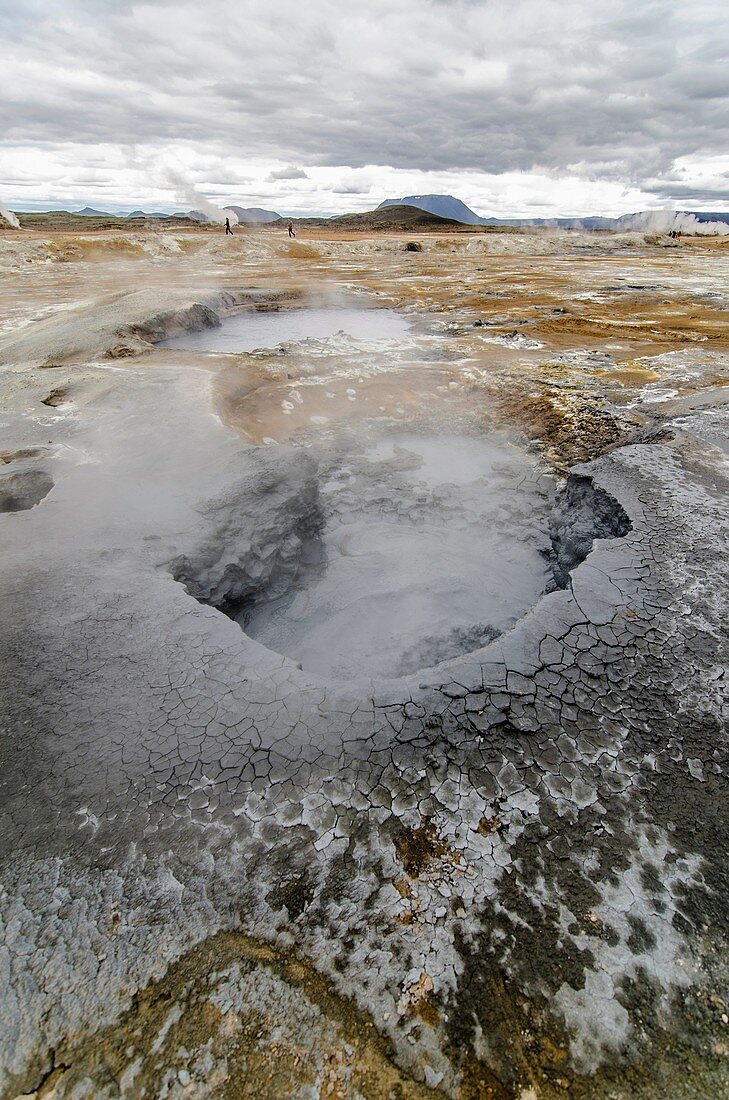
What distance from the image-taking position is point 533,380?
7.64 metres

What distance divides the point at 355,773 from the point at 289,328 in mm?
11755

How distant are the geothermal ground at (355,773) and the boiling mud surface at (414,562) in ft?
0.11

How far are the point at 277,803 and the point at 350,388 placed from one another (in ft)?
20.8

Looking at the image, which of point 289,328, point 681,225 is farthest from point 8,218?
point 681,225

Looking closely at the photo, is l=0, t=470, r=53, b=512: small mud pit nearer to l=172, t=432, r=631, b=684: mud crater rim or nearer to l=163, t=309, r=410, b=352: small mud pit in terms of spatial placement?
l=172, t=432, r=631, b=684: mud crater rim

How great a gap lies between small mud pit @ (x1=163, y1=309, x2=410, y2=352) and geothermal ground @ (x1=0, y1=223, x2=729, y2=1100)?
556 cm

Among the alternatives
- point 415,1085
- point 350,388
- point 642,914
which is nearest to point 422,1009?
point 415,1085

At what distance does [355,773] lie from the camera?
2.16 meters

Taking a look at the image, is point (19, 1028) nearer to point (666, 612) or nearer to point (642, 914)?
point (642, 914)

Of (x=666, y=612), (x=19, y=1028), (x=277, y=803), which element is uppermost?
(x=666, y=612)

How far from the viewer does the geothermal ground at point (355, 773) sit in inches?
60.8

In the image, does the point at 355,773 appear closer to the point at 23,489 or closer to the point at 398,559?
the point at 398,559

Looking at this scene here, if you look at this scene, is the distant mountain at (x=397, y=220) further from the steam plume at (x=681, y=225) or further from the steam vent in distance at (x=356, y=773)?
the steam vent in distance at (x=356, y=773)

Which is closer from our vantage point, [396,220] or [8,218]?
[8,218]
